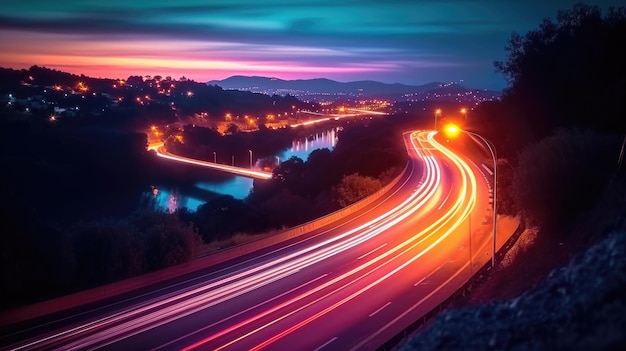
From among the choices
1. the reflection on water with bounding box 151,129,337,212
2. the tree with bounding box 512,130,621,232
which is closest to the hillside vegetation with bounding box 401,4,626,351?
the tree with bounding box 512,130,621,232

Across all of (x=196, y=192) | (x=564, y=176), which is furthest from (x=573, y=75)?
(x=196, y=192)

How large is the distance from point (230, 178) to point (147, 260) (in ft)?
173

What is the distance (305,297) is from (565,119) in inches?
917

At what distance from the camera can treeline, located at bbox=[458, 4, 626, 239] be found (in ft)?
75.2

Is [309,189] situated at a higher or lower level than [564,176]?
lower

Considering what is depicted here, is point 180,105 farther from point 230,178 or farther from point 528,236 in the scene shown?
point 528,236

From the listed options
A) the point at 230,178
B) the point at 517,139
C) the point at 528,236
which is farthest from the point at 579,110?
the point at 230,178

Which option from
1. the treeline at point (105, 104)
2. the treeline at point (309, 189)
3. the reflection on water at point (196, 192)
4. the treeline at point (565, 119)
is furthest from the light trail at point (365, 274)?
the treeline at point (105, 104)

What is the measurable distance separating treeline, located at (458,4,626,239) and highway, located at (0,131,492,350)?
4.05m

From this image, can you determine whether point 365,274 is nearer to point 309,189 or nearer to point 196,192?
point 309,189

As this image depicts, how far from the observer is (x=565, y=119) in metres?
37.0

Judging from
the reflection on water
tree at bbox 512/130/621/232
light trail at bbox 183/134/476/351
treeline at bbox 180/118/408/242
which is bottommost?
the reflection on water

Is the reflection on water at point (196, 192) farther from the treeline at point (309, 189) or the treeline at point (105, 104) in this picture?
the treeline at point (105, 104)

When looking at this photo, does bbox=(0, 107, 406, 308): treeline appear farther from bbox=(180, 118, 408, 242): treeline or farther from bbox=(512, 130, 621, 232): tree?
bbox=(512, 130, 621, 232): tree
